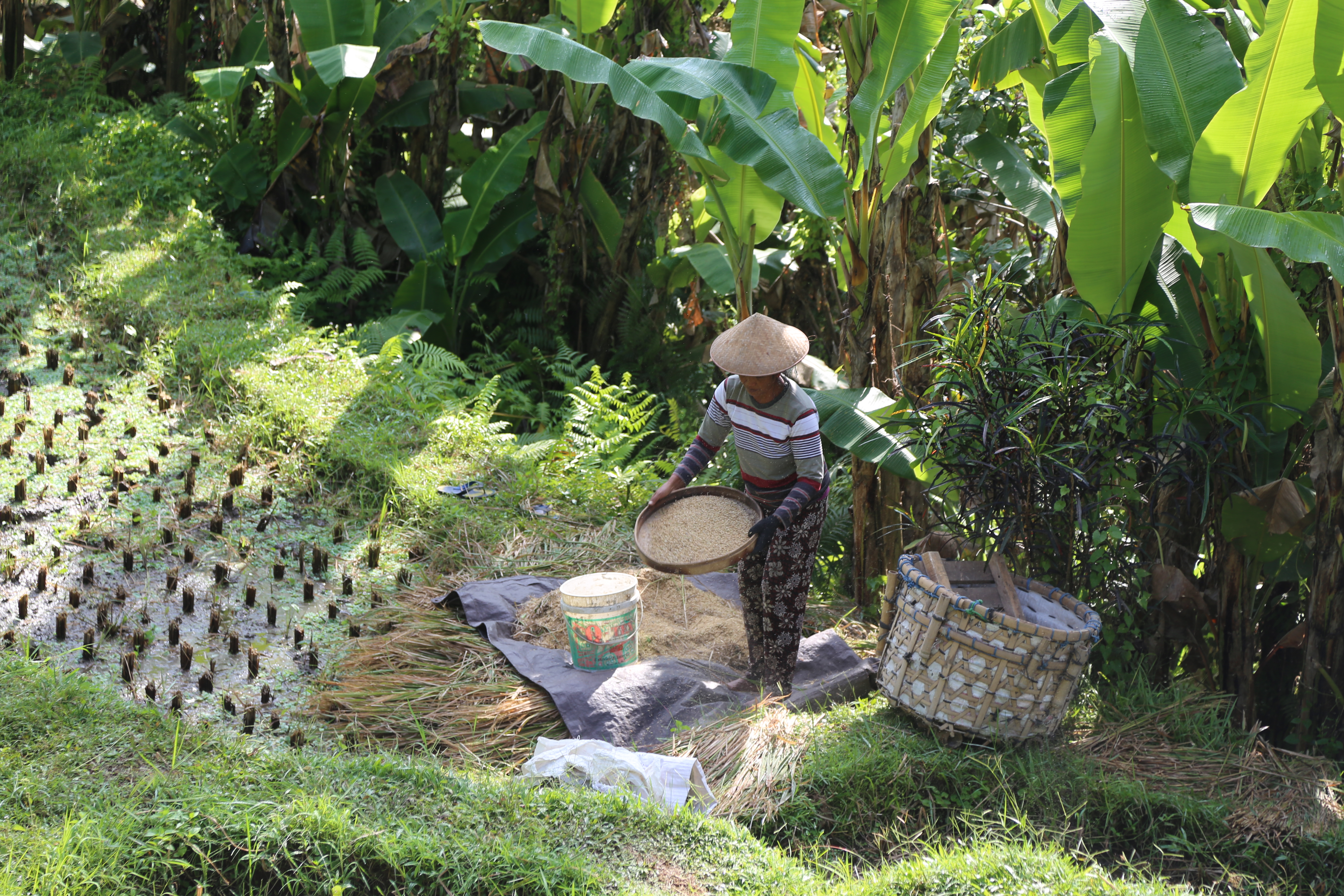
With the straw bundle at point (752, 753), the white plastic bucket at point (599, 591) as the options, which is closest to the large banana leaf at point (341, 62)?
the white plastic bucket at point (599, 591)

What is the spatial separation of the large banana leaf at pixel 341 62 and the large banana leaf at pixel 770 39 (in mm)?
3499

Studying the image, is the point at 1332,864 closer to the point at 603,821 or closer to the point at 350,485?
the point at 603,821

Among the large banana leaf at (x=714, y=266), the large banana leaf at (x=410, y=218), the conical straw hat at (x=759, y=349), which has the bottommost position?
the conical straw hat at (x=759, y=349)

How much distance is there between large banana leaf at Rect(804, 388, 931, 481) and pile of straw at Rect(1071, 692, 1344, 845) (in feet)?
4.31

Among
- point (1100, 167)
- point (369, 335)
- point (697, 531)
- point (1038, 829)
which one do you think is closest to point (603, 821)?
point (697, 531)

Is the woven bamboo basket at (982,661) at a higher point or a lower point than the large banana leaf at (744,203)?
lower

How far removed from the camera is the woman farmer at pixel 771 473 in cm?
394

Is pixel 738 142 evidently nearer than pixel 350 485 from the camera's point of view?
Yes

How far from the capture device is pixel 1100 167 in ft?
12.3

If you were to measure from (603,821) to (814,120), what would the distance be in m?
3.61

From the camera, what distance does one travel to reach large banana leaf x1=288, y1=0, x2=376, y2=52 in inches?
318

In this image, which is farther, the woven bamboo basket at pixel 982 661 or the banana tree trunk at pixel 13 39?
the banana tree trunk at pixel 13 39

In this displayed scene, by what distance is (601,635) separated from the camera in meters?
4.27

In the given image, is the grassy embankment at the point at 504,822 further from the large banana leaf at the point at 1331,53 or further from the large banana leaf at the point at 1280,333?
the large banana leaf at the point at 1331,53
